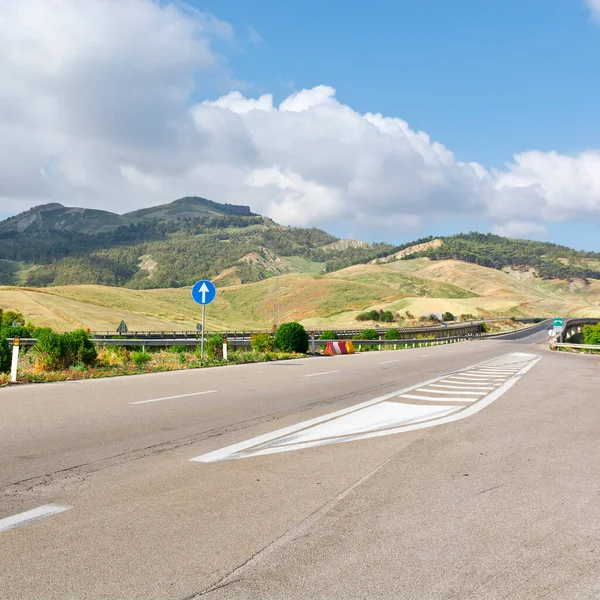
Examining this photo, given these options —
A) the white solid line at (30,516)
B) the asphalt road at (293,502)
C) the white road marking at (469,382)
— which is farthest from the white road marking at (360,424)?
the white road marking at (469,382)

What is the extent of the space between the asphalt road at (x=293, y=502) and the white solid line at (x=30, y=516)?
0.02m

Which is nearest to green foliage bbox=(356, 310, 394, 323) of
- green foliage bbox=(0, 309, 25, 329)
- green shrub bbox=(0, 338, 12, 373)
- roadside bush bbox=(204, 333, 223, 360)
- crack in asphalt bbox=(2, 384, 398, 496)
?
green foliage bbox=(0, 309, 25, 329)

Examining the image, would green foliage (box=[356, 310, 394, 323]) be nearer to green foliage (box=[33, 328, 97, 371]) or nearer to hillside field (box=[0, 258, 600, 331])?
hillside field (box=[0, 258, 600, 331])

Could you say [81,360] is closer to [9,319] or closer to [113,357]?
[113,357]

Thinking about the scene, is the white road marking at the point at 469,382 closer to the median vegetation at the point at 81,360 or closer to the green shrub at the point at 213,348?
the median vegetation at the point at 81,360

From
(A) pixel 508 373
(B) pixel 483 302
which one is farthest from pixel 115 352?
(B) pixel 483 302

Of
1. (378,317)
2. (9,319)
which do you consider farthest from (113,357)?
(378,317)

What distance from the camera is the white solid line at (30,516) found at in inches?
173

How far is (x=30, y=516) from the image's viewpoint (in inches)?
181

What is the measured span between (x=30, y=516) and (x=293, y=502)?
2.08 metres

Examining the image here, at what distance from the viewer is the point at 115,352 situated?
21.0 meters

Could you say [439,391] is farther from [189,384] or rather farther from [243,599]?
[243,599]

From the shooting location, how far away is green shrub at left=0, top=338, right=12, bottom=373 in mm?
15914

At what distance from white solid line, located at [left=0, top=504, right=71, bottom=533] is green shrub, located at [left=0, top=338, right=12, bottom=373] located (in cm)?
1240
